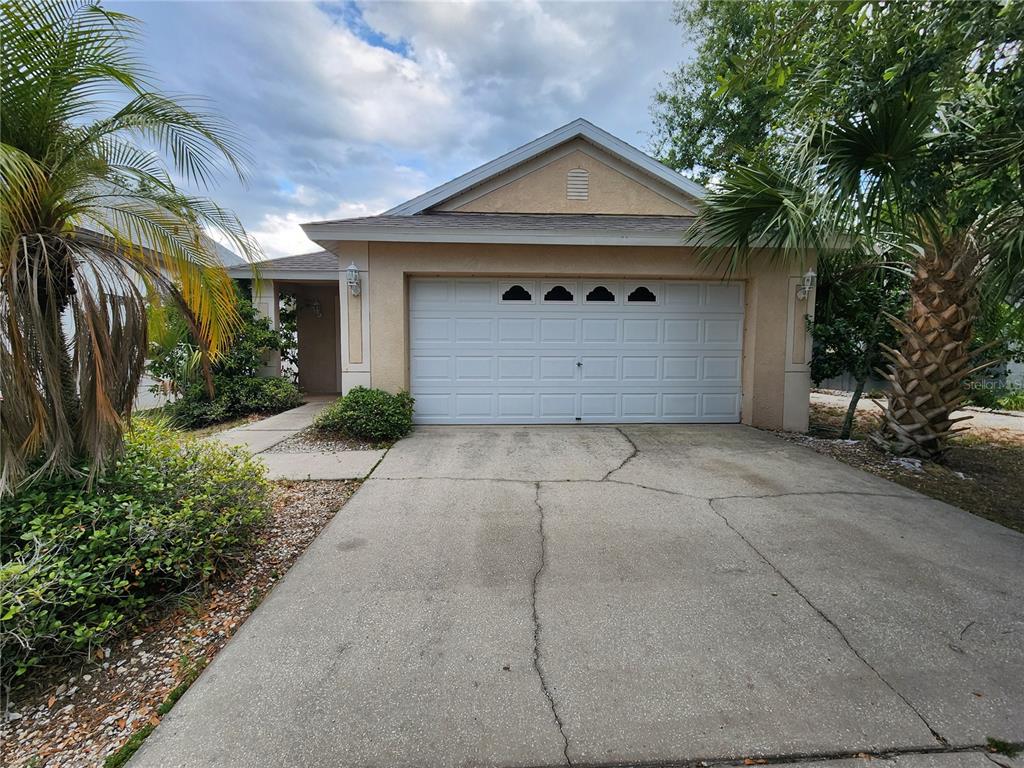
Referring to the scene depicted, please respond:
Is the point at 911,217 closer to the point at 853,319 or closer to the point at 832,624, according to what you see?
the point at 853,319

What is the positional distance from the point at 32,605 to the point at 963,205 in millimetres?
7777

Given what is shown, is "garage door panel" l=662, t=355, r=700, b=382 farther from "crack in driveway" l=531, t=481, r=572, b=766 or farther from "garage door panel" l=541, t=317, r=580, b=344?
"crack in driveway" l=531, t=481, r=572, b=766

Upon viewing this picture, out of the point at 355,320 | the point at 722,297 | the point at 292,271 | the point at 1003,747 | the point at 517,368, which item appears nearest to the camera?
the point at 1003,747

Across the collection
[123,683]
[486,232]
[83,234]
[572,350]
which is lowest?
[123,683]

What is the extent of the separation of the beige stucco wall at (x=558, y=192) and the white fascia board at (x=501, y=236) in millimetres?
2250

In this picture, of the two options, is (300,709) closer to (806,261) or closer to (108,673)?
(108,673)

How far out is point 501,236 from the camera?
7.34 metres

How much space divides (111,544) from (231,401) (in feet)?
23.9

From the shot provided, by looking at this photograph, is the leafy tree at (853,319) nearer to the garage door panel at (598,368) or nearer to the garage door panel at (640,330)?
the garage door panel at (640,330)

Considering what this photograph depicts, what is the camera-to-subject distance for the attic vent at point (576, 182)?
9.41 m

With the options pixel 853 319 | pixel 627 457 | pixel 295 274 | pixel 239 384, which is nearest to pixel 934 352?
pixel 853 319

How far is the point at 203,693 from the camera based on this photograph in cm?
224

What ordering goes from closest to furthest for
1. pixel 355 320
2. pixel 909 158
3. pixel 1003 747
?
1. pixel 1003 747
2. pixel 909 158
3. pixel 355 320

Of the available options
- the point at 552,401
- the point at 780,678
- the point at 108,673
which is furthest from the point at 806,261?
the point at 108,673
